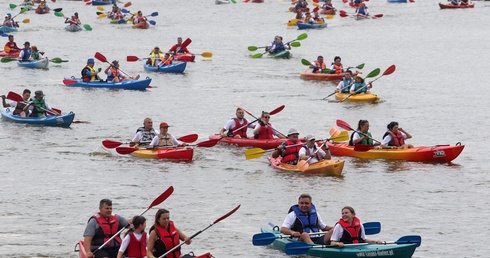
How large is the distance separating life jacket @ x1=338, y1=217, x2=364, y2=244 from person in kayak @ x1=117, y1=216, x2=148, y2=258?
3.20 metres

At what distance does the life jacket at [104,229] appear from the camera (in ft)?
50.0

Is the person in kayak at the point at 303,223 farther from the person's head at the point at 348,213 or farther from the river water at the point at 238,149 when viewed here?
the river water at the point at 238,149

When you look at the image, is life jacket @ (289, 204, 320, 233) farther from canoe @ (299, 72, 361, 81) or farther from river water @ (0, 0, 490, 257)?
canoe @ (299, 72, 361, 81)

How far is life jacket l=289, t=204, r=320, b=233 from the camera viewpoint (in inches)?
662

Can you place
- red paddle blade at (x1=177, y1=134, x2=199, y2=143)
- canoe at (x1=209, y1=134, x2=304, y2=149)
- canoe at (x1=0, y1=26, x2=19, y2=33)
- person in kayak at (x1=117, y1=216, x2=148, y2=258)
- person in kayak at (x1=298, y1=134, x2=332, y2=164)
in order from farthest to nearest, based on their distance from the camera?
canoe at (x1=0, y1=26, x2=19, y2=33) → canoe at (x1=209, y1=134, x2=304, y2=149) → red paddle blade at (x1=177, y1=134, x2=199, y2=143) → person in kayak at (x1=298, y1=134, x2=332, y2=164) → person in kayak at (x1=117, y1=216, x2=148, y2=258)

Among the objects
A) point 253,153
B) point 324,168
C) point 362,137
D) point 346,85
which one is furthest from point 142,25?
point 324,168

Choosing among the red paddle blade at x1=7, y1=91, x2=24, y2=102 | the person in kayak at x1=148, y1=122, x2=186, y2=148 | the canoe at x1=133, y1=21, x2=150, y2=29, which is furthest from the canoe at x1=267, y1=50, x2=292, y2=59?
the person in kayak at x1=148, y1=122, x2=186, y2=148

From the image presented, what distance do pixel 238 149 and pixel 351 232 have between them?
1103 cm

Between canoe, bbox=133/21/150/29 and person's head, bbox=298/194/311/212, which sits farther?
canoe, bbox=133/21/150/29

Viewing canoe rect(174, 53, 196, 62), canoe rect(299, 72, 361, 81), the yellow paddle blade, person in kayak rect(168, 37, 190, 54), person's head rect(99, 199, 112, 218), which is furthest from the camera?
canoe rect(174, 53, 196, 62)

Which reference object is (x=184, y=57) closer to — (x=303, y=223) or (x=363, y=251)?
(x=303, y=223)

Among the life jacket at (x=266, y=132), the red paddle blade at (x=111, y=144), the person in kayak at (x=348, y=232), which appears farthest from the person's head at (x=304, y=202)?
the life jacket at (x=266, y=132)

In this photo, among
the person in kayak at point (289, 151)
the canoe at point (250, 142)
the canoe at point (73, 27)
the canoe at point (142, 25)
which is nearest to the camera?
the person in kayak at point (289, 151)

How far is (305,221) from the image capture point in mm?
16828
